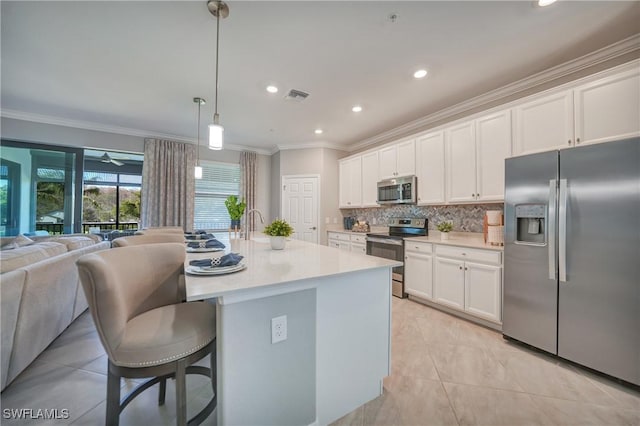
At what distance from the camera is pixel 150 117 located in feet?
12.8

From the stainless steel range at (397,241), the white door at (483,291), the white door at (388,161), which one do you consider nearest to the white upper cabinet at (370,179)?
the white door at (388,161)

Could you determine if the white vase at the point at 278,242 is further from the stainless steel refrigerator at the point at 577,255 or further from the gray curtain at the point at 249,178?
the gray curtain at the point at 249,178

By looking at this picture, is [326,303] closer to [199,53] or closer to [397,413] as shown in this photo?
[397,413]

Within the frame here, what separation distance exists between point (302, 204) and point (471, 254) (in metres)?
3.34

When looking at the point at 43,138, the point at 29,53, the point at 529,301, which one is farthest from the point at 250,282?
the point at 43,138

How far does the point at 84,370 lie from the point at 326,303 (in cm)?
203

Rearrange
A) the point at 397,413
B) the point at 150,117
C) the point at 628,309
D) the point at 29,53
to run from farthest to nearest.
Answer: the point at 150,117, the point at 29,53, the point at 628,309, the point at 397,413

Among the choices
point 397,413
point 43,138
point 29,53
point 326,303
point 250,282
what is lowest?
point 397,413

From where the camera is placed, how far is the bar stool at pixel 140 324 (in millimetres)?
1031

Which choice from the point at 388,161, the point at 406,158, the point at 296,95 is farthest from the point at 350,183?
the point at 296,95

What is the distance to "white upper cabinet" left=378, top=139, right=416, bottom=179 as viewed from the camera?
12.4 feet

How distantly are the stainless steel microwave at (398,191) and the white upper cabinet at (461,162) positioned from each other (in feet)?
1.73

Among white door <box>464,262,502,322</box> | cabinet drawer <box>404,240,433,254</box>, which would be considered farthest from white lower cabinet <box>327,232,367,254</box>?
white door <box>464,262,502,322</box>

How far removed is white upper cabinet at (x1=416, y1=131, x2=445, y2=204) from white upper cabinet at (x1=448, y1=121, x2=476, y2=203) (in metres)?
0.10
